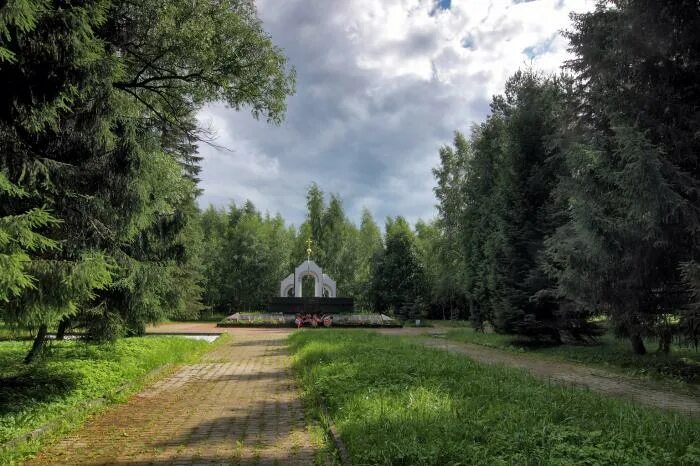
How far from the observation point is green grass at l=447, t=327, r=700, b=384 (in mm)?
10227

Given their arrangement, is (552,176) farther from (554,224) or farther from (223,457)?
(223,457)

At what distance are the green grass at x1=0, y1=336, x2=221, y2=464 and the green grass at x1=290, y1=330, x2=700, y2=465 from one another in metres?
3.31

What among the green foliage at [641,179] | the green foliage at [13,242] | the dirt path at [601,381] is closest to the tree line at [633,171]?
→ the green foliage at [641,179]

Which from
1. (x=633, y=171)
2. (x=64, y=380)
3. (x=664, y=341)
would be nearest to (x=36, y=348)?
(x=64, y=380)

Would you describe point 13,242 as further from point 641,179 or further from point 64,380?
point 641,179

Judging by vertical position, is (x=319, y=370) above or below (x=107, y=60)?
below

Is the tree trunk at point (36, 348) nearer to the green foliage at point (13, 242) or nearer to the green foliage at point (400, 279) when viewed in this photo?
the green foliage at point (13, 242)

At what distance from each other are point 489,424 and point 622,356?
32.5ft

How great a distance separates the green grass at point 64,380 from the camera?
5961 millimetres

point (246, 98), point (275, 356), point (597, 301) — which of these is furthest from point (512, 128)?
point (275, 356)

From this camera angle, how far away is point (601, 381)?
9.64m

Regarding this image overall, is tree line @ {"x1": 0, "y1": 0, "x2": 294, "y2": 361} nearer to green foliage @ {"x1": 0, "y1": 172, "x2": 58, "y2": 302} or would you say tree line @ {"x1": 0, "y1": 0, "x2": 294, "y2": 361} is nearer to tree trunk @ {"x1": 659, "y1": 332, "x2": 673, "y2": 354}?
green foliage @ {"x1": 0, "y1": 172, "x2": 58, "y2": 302}

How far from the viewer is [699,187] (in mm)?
9203

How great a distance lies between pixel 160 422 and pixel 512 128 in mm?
14476
